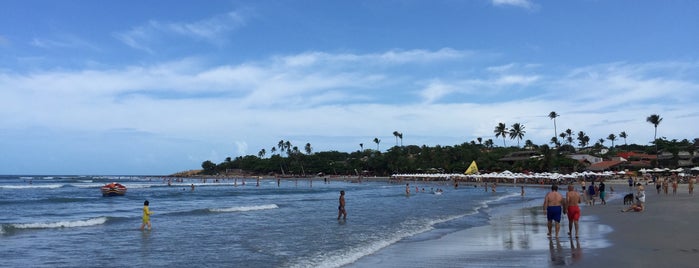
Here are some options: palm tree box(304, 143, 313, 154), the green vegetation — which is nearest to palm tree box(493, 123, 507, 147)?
the green vegetation

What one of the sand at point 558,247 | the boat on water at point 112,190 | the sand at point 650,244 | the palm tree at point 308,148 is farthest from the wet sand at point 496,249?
the palm tree at point 308,148

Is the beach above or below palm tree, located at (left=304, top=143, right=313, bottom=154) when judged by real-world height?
below

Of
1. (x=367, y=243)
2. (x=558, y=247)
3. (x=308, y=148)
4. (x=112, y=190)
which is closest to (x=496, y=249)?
(x=558, y=247)

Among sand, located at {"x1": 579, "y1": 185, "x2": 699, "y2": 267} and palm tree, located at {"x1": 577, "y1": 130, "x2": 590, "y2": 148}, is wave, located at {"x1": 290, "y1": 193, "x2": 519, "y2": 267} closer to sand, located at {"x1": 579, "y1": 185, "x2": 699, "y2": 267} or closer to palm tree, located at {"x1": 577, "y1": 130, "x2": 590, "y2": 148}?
sand, located at {"x1": 579, "y1": 185, "x2": 699, "y2": 267}

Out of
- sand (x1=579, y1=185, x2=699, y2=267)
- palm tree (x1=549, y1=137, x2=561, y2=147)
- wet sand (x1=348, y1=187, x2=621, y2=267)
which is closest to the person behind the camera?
sand (x1=579, y1=185, x2=699, y2=267)

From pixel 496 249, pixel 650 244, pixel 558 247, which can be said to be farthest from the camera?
pixel 496 249

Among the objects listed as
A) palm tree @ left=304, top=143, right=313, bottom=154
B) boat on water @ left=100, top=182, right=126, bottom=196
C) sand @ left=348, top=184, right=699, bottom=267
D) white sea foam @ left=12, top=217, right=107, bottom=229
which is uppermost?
palm tree @ left=304, top=143, right=313, bottom=154

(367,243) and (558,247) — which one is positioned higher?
(558,247)

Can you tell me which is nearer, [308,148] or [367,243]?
[367,243]

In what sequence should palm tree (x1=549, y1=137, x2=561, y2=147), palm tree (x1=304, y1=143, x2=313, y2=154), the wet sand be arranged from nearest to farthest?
the wet sand, palm tree (x1=549, y1=137, x2=561, y2=147), palm tree (x1=304, y1=143, x2=313, y2=154)

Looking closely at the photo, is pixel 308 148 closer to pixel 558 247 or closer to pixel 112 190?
pixel 112 190

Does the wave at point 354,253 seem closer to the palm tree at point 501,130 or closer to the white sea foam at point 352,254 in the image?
the white sea foam at point 352,254

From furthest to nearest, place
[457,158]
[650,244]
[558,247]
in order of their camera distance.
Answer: [457,158] → [650,244] → [558,247]

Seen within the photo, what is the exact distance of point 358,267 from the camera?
35.4 ft
